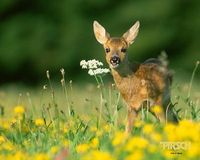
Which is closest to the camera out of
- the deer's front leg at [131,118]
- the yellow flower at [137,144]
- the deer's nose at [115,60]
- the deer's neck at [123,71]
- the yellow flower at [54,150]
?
the yellow flower at [137,144]

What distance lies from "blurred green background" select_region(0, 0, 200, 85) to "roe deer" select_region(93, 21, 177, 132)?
17.7 m

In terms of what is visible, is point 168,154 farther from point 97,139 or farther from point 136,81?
point 136,81

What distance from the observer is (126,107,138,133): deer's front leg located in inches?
322

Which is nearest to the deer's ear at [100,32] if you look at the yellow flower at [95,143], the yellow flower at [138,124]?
the yellow flower at [138,124]

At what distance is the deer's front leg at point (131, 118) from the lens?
8188mm

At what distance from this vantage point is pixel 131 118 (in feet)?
27.9

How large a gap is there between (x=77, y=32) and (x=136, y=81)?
64.5 ft

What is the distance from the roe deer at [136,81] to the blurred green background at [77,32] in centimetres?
1772

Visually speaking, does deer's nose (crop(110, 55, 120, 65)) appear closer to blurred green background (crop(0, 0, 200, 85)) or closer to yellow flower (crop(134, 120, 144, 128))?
yellow flower (crop(134, 120, 144, 128))

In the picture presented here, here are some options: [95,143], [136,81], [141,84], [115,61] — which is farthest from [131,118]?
Result: [95,143]

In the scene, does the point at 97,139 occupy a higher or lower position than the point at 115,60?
lower

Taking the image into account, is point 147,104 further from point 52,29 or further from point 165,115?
point 52,29

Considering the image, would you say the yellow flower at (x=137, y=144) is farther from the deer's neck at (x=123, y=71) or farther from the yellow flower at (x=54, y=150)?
the deer's neck at (x=123, y=71)

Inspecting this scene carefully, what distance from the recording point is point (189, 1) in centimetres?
2777
